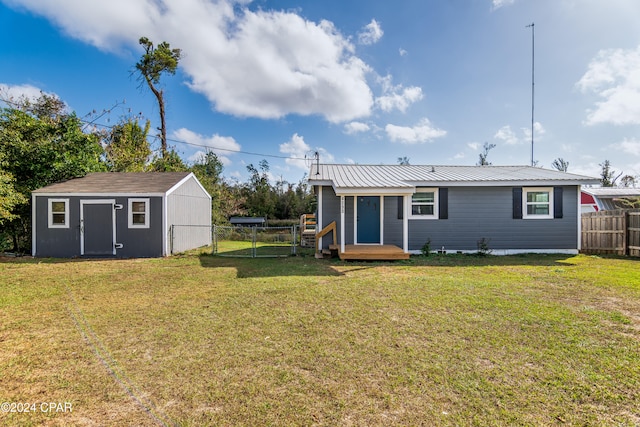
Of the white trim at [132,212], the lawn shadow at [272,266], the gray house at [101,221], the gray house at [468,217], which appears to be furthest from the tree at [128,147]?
the gray house at [468,217]

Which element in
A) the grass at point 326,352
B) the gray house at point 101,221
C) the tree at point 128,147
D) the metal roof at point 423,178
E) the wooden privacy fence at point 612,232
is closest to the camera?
the grass at point 326,352

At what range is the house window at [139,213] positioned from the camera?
10.7m

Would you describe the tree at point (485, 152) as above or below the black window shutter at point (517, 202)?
above

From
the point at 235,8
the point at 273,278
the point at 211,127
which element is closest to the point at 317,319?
the point at 273,278

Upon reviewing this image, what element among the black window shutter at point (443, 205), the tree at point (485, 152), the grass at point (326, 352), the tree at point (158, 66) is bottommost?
the grass at point (326, 352)

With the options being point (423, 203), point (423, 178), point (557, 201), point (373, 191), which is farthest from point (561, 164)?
point (373, 191)

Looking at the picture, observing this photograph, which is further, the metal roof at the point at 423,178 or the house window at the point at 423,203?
the house window at the point at 423,203

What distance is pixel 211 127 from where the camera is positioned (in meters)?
23.4

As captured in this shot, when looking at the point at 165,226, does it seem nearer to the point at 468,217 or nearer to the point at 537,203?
the point at 468,217

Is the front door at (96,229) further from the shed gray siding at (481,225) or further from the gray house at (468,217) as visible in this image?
the shed gray siding at (481,225)

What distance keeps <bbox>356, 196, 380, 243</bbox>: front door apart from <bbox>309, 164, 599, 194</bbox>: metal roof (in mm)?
951

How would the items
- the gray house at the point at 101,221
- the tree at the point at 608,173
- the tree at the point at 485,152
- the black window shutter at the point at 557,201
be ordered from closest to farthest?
the black window shutter at the point at 557,201
the gray house at the point at 101,221
the tree at the point at 608,173
the tree at the point at 485,152

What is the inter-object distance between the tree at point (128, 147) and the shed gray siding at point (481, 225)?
51.8 feet

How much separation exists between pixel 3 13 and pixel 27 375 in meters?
16.0
